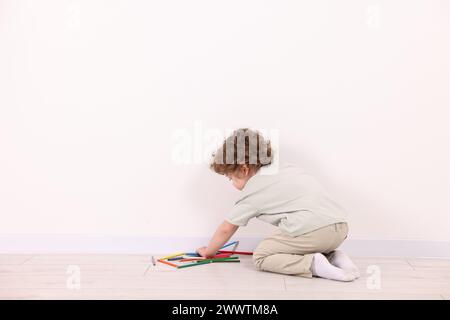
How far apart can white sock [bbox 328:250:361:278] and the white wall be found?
22cm

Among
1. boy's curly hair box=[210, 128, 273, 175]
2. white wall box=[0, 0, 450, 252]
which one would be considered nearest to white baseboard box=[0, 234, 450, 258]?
white wall box=[0, 0, 450, 252]

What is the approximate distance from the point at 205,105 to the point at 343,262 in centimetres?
62

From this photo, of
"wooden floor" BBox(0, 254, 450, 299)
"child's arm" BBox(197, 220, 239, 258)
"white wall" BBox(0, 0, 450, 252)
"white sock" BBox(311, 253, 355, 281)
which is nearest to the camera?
"wooden floor" BBox(0, 254, 450, 299)

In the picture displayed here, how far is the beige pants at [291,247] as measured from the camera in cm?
152

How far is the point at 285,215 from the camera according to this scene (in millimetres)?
1565

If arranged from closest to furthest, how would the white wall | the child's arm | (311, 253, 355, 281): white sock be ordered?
1. (311, 253, 355, 281): white sock
2. the child's arm
3. the white wall

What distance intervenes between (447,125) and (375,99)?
Result: 229 mm

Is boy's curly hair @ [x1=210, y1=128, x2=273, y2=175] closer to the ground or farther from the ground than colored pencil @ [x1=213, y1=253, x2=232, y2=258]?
farther from the ground

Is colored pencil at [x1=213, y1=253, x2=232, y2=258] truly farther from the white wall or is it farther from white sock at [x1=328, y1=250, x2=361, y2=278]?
white sock at [x1=328, y1=250, x2=361, y2=278]

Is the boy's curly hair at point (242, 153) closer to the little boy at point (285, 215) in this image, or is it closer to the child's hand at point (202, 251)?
the little boy at point (285, 215)

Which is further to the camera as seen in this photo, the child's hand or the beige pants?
the child's hand

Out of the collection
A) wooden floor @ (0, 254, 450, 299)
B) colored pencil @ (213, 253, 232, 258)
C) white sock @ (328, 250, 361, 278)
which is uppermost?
white sock @ (328, 250, 361, 278)

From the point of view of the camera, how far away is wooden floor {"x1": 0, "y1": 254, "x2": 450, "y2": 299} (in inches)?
52.7

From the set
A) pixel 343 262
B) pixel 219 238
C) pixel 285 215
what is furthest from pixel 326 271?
pixel 219 238
